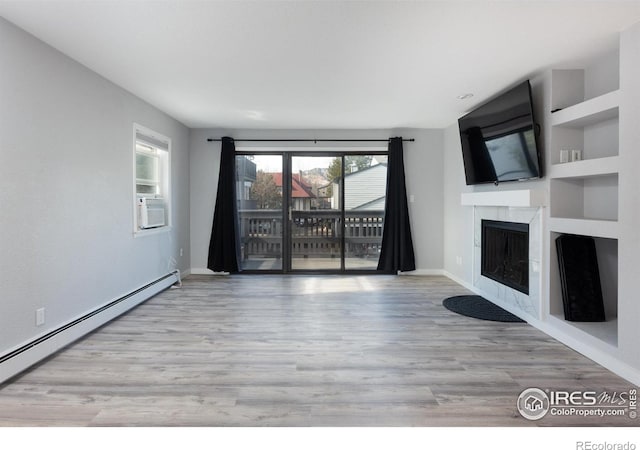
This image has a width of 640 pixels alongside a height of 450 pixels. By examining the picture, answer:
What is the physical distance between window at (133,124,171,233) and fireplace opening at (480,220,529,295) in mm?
4125

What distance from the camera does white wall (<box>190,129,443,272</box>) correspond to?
231 inches

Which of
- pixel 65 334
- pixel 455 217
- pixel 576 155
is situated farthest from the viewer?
pixel 455 217

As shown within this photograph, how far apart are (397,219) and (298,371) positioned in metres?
3.74

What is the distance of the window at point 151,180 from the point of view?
4293 millimetres

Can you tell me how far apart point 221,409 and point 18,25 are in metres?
2.82

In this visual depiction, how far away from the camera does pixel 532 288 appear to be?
3.55 metres

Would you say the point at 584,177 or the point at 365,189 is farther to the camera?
the point at 365,189

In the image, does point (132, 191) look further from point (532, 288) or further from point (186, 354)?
point (532, 288)

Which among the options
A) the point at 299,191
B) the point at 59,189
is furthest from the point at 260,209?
the point at 59,189

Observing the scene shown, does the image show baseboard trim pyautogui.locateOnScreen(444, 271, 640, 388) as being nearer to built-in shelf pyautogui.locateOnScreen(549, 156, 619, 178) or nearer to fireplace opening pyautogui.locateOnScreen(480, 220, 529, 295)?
fireplace opening pyautogui.locateOnScreen(480, 220, 529, 295)

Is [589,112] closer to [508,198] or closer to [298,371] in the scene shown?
[508,198]

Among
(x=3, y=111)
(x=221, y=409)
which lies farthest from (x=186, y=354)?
(x=3, y=111)

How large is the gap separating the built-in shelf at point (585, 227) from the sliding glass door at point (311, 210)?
304cm

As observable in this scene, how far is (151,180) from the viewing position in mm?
4812
